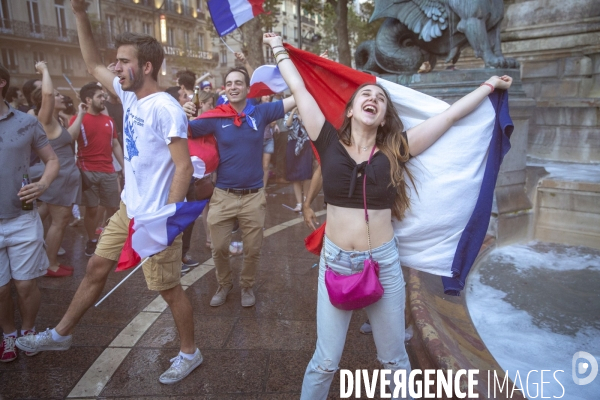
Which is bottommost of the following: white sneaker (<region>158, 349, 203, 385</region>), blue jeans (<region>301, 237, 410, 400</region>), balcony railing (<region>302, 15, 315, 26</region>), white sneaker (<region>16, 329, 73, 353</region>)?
white sneaker (<region>158, 349, 203, 385</region>)

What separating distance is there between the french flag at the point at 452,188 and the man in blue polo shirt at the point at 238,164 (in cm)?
156

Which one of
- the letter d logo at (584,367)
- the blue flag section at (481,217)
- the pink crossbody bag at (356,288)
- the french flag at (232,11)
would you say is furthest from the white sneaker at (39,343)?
the letter d logo at (584,367)

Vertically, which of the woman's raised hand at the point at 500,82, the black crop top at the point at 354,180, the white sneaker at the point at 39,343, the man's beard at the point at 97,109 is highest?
the woman's raised hand at the point at 500,82

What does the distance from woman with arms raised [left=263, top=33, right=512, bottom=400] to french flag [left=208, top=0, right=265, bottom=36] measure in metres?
2.20

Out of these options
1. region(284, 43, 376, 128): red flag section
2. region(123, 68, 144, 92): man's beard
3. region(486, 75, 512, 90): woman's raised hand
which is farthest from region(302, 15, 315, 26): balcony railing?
region(486, 75, 512, 90): woman's raised hand

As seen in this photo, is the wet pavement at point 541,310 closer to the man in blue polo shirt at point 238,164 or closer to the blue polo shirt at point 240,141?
the man in blue polo shirt at point 238,164

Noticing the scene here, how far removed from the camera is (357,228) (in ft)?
7.91

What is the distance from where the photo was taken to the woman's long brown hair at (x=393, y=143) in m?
2.49

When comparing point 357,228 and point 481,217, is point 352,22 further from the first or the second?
point 357,228

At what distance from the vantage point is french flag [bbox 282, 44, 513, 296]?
271 centimetres

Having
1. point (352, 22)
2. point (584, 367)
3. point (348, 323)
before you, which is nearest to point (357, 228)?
point (348, 323)

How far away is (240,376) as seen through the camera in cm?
308

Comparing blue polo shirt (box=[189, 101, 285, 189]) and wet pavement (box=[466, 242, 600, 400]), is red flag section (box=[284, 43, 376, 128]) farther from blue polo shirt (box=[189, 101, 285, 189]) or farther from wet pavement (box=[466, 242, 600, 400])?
wet pavement (box=[466, 242, 600, 400])

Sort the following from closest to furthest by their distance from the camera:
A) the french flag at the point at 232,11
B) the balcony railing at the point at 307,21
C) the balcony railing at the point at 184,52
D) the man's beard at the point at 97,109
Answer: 1. the french flag at the point at 232,11
2. the man's beard at the point at 97,109
3. the balcony railing at the point at 184,52
4. the balcony railing at the point at 307,21
